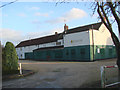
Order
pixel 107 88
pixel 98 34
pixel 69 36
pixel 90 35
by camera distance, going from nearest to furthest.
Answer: pixel 107 88 < pixel 90 35 < pixel 98 34 < pixel 69 36

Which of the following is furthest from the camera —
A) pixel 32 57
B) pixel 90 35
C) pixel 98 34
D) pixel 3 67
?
pixel 32 57

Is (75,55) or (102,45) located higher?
(102,45)

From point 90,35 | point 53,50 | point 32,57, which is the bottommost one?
point 32,57

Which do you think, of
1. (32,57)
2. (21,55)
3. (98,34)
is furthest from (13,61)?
(21,55)

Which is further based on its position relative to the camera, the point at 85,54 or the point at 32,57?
the point at 32,57

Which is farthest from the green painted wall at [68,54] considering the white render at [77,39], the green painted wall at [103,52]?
the green painted wall at [103,52]

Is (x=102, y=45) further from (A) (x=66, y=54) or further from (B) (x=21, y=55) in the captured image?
(B) (x=21, y=55)

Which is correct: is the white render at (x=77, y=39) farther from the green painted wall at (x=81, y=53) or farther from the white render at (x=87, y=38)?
the green painted wall at (x=81, y=53)

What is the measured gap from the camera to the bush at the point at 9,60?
12125 mm

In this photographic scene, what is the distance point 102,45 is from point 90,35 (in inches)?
184

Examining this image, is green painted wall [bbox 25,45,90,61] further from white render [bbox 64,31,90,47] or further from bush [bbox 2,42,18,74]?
bush [bbox 2,42,18,74]

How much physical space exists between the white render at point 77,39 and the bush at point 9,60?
17132 mm

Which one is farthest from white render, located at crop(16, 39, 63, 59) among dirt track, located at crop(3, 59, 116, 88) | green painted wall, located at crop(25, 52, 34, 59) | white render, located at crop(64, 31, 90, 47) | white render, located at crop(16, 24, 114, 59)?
dirt track, located at crop(3, 59, 116, 88)

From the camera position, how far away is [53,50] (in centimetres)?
3356
